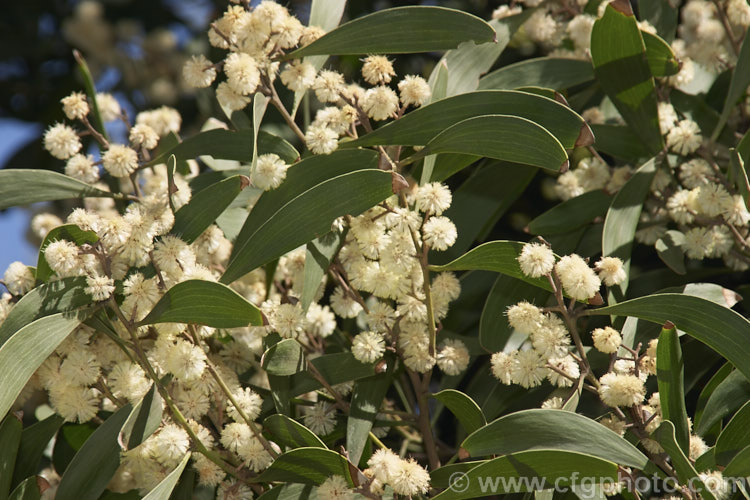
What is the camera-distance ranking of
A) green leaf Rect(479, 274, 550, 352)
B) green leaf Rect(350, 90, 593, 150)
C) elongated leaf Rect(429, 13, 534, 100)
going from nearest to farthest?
green leaf Rect(350, 90, 593, 150) < green leaf Rect(479, 274, 550, 352) < elongated leaf Rect(429, 13, 534, 100)

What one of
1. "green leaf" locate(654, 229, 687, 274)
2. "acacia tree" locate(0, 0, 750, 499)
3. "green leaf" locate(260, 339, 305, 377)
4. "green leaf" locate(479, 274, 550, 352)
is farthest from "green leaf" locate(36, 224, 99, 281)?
"green leaf" locate(654, 229, 687, 274)

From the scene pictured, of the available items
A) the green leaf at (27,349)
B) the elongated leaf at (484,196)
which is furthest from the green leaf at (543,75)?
the green leaf at (27,349)

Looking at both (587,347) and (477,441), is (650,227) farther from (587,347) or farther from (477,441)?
(477,441)

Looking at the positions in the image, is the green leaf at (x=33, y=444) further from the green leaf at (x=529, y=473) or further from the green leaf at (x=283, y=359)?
the green leaf at (x=529, y=473)

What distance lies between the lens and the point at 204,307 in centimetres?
74

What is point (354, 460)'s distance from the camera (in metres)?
0.80

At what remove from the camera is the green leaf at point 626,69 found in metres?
0.86

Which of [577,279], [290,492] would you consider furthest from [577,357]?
[290,492]

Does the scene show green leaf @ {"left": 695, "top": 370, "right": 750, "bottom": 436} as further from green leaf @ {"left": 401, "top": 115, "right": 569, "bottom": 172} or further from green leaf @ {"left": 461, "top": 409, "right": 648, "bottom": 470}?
green leaf @ {"left": 401, "top": 115, "right": 569, "bottom": 172}

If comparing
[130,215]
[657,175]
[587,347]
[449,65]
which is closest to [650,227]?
[657,175]

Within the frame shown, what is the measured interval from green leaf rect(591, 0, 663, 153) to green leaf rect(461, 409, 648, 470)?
408 mm

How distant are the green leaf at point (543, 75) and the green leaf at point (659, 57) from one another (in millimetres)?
91

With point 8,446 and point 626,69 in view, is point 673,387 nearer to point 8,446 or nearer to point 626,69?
point 626,69

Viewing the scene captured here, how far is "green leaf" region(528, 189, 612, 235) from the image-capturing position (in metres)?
0.91
